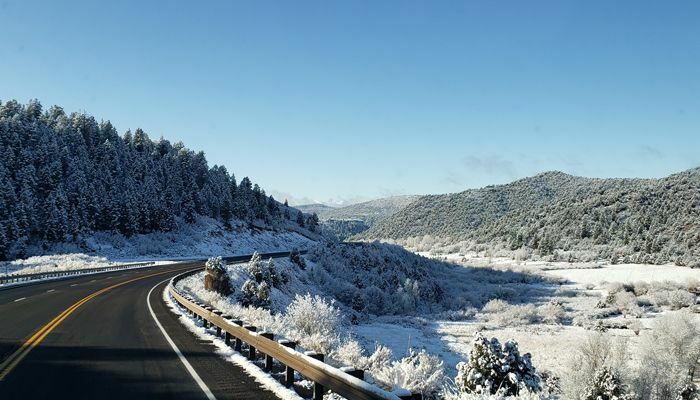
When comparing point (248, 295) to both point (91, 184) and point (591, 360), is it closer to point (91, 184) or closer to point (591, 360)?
point (591, 360)

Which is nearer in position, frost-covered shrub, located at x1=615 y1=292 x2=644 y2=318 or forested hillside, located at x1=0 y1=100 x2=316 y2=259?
frost-covered shrub, located at x1=615 y1=292 x2=644 y2=318

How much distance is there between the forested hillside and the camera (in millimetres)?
69312

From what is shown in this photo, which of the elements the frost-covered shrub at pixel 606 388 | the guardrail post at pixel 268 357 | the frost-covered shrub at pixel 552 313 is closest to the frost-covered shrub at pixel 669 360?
the frost-covered shrub at pixel 606 388

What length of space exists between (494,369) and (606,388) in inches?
263

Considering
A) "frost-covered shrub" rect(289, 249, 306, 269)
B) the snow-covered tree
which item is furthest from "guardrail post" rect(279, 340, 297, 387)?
"frost-covered shrub" rect(289, 249, 306, 269)

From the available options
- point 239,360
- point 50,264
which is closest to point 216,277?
point 239,360

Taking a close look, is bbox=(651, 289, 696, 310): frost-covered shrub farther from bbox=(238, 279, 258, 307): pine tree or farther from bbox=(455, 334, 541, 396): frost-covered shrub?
bbox=(455, 334, 541, 396): frost-covered shrub

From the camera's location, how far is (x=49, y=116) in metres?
108

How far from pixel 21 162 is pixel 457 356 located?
2969 inches

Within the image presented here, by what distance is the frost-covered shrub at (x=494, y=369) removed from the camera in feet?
36.4

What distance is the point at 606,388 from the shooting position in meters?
15.4

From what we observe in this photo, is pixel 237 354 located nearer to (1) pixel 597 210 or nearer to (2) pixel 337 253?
(2) pixel 337 253

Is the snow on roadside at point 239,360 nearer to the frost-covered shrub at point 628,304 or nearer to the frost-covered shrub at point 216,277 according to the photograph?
the frost-covered shrub at point 216,277

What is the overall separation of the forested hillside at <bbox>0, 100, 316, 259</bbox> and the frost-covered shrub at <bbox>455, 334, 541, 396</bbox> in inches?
2564
